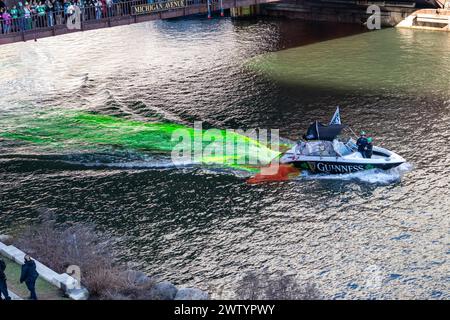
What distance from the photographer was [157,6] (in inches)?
2485

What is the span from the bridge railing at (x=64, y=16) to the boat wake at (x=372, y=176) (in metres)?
25.5

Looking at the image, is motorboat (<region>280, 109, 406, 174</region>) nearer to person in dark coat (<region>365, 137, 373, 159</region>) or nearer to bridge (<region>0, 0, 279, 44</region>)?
person in dark coat (<region>365, 137, 373, 159</region>)

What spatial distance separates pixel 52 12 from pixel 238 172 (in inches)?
891

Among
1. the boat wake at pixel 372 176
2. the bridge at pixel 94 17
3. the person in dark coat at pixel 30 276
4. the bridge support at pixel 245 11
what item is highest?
the bridge at pixel 94 17

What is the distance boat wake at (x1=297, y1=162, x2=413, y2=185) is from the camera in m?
43.0

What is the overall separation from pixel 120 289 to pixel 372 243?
13.5 meters

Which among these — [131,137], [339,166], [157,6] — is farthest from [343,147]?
[157,6]

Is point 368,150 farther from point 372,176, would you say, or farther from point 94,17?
point 94,17

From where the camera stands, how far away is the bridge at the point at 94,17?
5503cm

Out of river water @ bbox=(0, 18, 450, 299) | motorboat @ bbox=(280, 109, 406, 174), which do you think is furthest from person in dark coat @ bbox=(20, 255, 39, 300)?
motorboat @ bbox=(280, 109, 406, 174)

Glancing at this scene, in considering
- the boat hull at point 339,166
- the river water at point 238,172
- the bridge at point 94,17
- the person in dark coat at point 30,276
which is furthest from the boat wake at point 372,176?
the bridge at point 94,17

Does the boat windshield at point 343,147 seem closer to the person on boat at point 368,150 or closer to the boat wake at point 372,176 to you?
the person on boat at point 368,150

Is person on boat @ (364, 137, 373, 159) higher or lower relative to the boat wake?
higher
